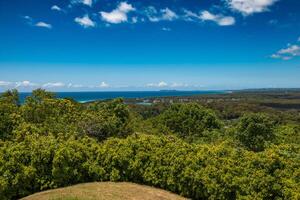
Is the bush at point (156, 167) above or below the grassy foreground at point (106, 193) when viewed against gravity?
above

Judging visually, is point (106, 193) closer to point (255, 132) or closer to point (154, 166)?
point (154, 166)

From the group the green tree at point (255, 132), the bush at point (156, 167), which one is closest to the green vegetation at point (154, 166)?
the bush at point (156, 167)

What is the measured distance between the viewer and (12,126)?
2689cm

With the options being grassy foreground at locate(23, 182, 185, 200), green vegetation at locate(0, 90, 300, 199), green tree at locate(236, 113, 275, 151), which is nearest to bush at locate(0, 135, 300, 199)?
green vegetation at locate(0, 90, 300, 199)

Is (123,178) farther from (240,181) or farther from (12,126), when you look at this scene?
(12,126)

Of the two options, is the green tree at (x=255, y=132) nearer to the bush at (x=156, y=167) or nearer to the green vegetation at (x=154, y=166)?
the green vegetation at (x=154, y=166)

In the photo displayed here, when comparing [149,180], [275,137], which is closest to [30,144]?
[149,180]

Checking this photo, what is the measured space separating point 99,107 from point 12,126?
15.0 m

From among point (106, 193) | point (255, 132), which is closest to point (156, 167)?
point (106, 193)

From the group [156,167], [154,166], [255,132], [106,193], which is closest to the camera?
[106,193]

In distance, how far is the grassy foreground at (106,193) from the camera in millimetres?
15703

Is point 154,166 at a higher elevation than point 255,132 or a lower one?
higher

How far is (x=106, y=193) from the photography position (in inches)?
642

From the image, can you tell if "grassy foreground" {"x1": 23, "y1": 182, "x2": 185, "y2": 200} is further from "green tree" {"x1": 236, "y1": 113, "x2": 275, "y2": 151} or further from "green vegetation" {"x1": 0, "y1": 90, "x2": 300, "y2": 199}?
"green tree" {"x1": 236, "y1": 113, "x2": 275, "y2": 151}
